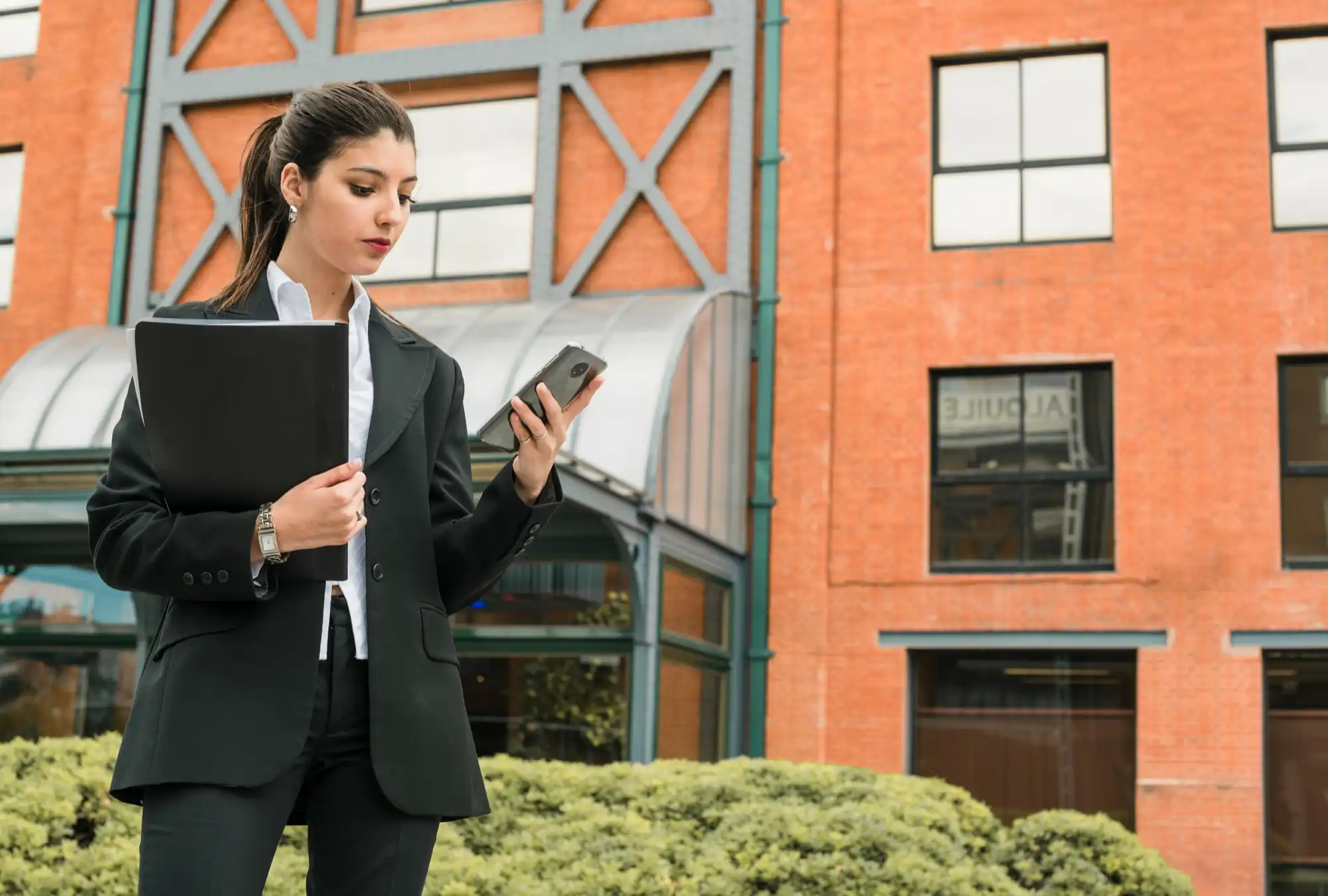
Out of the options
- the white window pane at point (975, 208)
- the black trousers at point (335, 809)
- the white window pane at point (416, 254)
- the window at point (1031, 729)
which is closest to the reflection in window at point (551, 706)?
the window at point (1031, 729)

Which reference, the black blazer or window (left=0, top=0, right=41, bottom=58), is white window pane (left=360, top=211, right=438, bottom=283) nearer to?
window (left=0, top=0, right=41, bottom=58)

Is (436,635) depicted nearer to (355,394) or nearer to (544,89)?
(355,394)

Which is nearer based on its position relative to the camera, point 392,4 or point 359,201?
point 359,201

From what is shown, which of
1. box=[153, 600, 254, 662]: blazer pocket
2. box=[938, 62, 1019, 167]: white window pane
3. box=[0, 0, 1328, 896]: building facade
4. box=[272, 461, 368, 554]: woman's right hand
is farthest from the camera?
box=[938, 62, 1019, 167]: white window pane

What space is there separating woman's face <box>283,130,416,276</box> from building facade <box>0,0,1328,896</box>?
916cm

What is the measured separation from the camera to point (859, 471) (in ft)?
46.9

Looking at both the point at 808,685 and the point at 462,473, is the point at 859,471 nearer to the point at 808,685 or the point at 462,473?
the point at 808,685

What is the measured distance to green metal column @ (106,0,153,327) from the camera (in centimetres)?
1656

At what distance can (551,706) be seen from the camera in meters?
13.3

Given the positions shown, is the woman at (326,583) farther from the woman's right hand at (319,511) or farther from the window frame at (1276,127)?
the window frame at (1276,127)

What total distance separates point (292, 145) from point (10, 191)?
53.8ft

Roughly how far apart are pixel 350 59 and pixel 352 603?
14.4m

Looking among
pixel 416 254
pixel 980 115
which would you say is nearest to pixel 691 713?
pixel 416 254

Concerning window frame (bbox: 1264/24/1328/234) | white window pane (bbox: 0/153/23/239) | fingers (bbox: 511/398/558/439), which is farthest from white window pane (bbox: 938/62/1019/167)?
fingers (bbox: 511/398/558/439)
